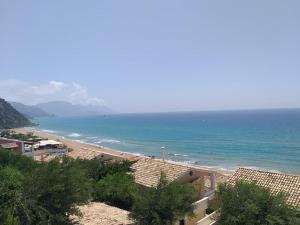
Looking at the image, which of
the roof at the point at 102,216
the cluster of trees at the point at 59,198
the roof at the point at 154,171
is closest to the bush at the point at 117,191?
the roof at the point at 154,171

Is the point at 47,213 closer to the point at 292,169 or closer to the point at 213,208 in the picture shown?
the point at 213,208

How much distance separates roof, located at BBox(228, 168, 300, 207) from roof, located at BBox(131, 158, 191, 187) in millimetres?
3424

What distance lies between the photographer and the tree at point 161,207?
15.3m

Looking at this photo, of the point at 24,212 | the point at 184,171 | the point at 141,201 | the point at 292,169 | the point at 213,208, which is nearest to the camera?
the point at 24,212

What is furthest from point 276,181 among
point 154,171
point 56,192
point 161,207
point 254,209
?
point 56,192

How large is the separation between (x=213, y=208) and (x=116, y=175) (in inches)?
268

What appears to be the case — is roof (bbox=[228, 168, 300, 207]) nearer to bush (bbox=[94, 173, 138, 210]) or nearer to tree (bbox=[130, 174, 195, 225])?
bush (bbox=[94, 173, 138, 210])

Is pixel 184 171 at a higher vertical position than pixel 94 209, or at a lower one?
higher

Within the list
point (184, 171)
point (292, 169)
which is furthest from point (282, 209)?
point (292, 169)

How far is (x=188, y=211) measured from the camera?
53.0 feet

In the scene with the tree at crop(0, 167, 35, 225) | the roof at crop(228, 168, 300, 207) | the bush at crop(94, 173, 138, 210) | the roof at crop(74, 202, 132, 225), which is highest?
the tree at crop(0, 167, 35, 225)

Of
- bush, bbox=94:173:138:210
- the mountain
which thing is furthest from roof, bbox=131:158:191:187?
the mountain

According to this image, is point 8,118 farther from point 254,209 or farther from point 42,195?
point 254,209

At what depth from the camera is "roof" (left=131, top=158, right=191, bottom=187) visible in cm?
2386
